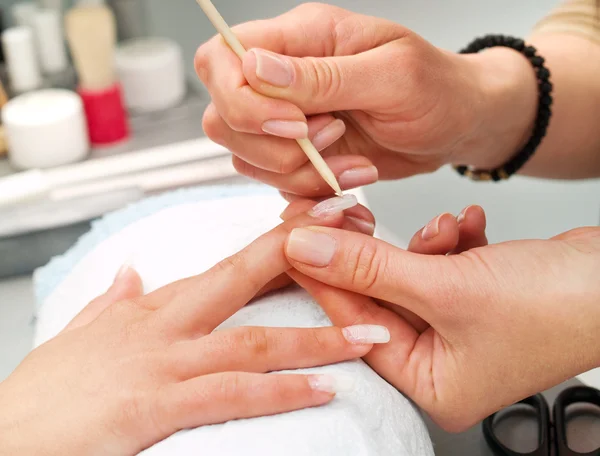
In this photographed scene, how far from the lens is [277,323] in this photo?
59cm

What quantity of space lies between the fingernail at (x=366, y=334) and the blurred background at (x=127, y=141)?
448 millimetres

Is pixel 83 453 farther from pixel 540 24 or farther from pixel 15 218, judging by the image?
pixel 540 24

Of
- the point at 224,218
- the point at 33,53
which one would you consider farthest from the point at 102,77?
the point at 224,218

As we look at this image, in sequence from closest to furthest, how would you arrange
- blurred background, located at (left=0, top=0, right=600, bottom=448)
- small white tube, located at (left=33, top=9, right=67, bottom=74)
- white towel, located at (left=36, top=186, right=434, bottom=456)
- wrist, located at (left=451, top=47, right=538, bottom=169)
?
white towel, located at (left=36, top=186, right=434, bottom=456), wrist, located at (left=451, top=47, right=538, bottom=169), blurred background, located at (left=0, top=0, right=600, bottom=448), small white tube, located at (left=33, top=9, right=67, bottom=74)

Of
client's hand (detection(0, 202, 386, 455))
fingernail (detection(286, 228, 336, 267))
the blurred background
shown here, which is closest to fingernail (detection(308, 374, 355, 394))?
client's hand (detection(0, 202, 386, 455))

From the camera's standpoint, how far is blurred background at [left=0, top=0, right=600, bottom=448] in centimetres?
105

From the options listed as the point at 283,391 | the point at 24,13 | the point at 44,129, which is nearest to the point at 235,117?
the point at 283,391

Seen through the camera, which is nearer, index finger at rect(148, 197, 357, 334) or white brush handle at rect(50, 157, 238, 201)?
index finger at rect(148, 197, 357, 334)

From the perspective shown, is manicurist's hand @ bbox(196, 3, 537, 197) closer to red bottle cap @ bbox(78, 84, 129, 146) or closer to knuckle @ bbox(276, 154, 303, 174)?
knuckle @ bbox(276, 154, 303, 174)

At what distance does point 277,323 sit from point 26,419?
22cm

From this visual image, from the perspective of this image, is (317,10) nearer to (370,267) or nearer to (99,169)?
(370,267)

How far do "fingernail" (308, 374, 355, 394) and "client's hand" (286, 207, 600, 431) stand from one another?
0.22 feet

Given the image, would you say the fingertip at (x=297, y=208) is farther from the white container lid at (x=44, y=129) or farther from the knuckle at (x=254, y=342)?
the white container lid at (x=44, y=129)

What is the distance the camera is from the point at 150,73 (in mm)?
1361
